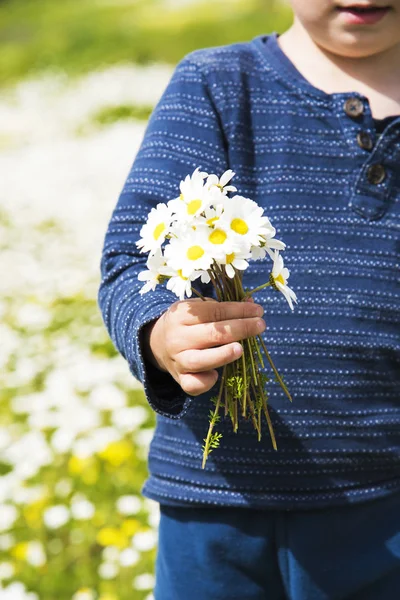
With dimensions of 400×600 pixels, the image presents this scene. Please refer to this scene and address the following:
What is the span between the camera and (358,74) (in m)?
1.68

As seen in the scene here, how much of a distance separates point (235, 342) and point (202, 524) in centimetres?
52

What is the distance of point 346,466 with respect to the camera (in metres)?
1.59

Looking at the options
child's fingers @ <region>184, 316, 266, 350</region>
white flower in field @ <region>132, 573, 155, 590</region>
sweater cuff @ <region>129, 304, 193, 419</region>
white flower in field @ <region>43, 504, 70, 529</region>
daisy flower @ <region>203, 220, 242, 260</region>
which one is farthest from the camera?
white flower in field @ <region>43, 504, 70, 529</region>

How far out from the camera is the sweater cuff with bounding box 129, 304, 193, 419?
1.36 metres

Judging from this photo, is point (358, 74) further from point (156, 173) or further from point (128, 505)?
point (128, 505)

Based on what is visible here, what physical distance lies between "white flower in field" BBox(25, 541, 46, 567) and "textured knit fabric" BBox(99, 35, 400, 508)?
1.14 m

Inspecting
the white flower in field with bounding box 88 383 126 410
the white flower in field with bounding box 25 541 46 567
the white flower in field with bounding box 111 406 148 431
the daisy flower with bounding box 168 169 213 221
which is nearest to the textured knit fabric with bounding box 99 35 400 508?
the daisy flower with bounding box 168 169 213 221

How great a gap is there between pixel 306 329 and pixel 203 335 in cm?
38

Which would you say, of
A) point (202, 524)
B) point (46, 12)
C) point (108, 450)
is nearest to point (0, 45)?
point (46, 12)

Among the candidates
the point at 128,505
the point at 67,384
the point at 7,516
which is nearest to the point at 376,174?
the point at 128,505

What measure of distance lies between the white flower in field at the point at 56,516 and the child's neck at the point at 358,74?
1.65 m

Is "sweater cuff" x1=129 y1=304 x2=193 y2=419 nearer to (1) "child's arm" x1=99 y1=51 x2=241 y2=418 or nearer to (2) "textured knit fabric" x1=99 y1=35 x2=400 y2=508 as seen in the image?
(1) "child's arm" x1=99 y1=51 x2=241 y2=418

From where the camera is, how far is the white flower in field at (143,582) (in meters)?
2.52

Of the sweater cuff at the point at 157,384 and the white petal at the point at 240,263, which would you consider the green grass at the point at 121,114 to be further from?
the white petal at the point at 240,263
